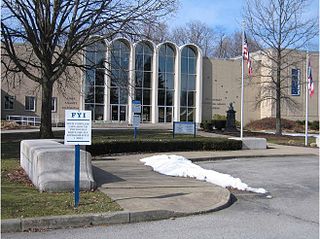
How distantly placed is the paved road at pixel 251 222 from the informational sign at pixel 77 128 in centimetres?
163

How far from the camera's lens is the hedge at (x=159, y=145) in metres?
19.2

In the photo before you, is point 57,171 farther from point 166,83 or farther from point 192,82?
point 192,82

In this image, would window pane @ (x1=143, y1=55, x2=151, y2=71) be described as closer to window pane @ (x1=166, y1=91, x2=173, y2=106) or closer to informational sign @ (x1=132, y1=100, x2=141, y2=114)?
window pane @ (x1=166, y1=91, x2=173, y2=106)

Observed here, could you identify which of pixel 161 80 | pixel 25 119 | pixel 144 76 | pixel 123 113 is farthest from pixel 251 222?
pixel 161 80

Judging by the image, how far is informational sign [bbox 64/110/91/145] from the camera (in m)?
7.91

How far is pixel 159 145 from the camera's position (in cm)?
2083

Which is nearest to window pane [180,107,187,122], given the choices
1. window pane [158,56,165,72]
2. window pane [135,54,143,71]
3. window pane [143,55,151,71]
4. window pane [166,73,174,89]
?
window pane [166,73,174,89]

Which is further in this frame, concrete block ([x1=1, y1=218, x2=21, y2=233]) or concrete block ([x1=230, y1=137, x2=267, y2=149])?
concrete block ([x1=230, y1=137, x2=267, y2=149])

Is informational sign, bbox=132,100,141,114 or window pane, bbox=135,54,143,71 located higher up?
window pane, bbox=135,54,143,71

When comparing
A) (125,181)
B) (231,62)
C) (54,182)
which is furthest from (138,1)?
(231,62)

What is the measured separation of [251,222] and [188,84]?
46771mm

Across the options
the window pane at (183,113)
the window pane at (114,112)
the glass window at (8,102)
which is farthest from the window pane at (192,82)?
the glass window at (8,102)

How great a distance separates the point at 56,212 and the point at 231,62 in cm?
5119

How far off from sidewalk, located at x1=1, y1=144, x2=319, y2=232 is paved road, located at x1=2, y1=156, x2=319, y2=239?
21 centimetres
